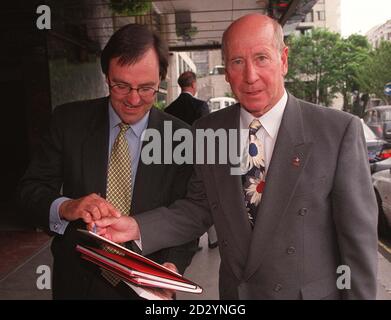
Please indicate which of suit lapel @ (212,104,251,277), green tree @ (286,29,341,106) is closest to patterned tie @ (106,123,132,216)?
suit lapel @ (212,104,251,277)

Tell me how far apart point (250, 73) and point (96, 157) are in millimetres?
778

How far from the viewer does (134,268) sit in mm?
1312

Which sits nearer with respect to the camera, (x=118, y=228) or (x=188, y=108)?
(x=118, y=228)

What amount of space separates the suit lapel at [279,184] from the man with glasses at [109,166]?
46cm

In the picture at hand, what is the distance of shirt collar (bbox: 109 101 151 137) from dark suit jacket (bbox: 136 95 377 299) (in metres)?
0.46

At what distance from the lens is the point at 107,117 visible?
2152 millimetres

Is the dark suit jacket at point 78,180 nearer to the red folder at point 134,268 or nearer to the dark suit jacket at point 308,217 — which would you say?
the dark suit jacket at point 308,217

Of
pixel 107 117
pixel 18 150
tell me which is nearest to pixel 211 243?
pixel 107 117

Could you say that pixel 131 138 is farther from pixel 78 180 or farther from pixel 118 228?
pixel 118 228

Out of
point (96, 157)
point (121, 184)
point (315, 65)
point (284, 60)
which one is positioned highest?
point (315, 65)

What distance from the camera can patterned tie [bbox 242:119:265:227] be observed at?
1882 mm

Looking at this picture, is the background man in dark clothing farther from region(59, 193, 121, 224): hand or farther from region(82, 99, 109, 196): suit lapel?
region(59, 193, 121, 224): hand

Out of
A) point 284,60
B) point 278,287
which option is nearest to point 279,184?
point 278,287
